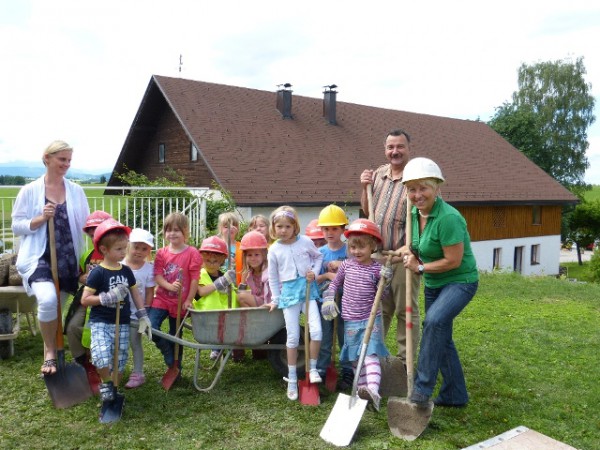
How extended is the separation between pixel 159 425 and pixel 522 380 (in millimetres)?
2973

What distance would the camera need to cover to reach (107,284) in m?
3.80

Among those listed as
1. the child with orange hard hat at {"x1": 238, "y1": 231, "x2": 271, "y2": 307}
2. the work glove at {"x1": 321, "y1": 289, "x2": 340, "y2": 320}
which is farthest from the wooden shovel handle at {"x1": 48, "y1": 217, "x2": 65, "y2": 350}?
the work glove at {"x1": 321, "y1": 289, "x2": 340, "y2": 320}

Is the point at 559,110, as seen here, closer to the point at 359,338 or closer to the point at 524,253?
the point at 524,253

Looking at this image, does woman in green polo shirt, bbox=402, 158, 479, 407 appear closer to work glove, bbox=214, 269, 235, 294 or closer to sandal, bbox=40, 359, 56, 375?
work glove, bbox=214, 269, 235, 294

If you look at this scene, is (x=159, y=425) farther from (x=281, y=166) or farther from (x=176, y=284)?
(x=281, y=166)

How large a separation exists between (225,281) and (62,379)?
138 cm

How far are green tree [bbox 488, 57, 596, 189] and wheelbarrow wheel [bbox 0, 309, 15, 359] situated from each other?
108 feet

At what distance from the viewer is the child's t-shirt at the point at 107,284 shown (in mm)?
3795

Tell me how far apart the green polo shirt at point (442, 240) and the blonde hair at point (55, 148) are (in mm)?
2614

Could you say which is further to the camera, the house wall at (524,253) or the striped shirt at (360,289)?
the house wall at (524,253)

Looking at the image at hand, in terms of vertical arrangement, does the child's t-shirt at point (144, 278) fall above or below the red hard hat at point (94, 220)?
below

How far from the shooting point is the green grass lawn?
3.54 metres

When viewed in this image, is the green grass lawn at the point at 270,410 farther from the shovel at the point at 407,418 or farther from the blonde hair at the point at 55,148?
the blonde hair at the point at 55,148

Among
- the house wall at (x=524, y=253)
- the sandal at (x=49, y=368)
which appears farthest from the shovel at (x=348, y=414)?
the house wall at (x=524, y=253)
